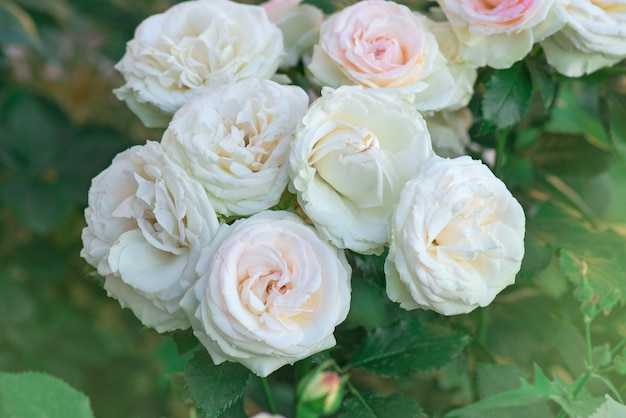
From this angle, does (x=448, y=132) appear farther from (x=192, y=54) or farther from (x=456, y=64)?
(x=192, y=54)

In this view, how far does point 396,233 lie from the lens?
1.49 feet

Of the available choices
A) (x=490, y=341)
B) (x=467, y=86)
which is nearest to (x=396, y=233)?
(x=467, y=86)

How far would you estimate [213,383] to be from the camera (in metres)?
0.50

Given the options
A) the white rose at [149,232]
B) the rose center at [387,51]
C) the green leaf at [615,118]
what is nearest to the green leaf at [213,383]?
the white rose at [149,232]

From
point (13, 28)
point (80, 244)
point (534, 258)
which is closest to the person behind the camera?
point (534, 258)

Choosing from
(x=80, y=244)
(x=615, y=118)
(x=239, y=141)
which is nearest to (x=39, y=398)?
(x=239, y=141)

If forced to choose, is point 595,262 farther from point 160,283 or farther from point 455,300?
point 160,283

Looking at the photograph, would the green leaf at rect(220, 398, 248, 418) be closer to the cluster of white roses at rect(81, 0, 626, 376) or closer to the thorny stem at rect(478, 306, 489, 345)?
the cluster of white roses at rect(81, 0, 626, 376)

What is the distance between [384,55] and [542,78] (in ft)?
0.49

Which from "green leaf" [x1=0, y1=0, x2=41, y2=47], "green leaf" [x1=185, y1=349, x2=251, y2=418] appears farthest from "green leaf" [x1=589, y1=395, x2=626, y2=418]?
"green leaf" [x1=0, y1=0, x2=41, y2=47]

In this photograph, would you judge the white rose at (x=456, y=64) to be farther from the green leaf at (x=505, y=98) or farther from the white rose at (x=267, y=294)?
the white rose at (x=267, y=294)

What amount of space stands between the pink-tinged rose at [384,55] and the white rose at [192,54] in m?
0.05

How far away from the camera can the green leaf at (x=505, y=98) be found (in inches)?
23.9

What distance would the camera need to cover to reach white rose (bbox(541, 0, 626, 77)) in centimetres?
56
